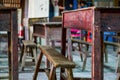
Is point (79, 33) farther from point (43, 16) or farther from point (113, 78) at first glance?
point (113, 78)

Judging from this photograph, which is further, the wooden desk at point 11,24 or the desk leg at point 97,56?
the wooden desk at point 11,24

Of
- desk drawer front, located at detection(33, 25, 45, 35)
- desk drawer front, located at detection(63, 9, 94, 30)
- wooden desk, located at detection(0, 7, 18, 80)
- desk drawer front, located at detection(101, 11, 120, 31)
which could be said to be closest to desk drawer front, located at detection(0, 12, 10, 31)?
wooden desk, located at detection(0, 7, 18, 80)

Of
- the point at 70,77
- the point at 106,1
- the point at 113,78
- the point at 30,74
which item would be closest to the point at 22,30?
the point at 106,1

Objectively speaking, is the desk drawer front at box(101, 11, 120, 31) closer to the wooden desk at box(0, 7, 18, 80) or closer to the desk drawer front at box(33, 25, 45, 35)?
the wooden desk at box(0, 7, 18, 80)

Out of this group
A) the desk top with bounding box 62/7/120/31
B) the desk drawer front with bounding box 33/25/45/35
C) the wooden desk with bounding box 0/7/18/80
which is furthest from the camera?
the desk drawer front with bounding box 33/25/45/35

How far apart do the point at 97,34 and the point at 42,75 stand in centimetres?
230

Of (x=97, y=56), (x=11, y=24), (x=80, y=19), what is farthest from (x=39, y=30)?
(x=97, y=56)

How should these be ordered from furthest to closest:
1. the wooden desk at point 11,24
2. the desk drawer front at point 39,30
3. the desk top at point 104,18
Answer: the desk drawer front at point 39,30, the wooden desk at point 11,24, the desk top at point 104,18

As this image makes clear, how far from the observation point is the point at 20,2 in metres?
10.3

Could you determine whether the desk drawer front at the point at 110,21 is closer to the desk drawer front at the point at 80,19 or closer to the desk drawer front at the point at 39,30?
the desk drawer front at the point at 80,19

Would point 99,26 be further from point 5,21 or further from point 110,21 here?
point 5,21

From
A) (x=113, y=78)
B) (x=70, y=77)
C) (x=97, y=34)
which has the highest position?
(x=97, y=34)

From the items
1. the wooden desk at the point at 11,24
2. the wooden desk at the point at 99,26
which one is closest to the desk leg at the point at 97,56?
the wooden desk at the point at 99,26

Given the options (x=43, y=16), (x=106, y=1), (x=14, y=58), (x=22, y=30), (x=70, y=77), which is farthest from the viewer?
(x=106, y=1)
